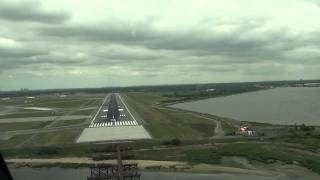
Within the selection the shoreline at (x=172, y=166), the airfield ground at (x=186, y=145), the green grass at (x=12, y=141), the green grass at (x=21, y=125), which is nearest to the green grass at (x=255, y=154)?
the airfield ground at (x=186, y=145)

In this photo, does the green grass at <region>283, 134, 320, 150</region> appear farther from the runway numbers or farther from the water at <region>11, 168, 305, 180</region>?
the runway numbers

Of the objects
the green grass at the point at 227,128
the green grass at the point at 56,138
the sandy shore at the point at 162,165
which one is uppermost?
the green grass at the point at 56,138

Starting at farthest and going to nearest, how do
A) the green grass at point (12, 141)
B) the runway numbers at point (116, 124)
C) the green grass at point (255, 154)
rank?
the runway numbers at point (116, 124), the green grass at point (12, 141), the green grass at point (255, 154)

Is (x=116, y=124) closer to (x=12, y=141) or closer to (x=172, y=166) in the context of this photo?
(x=12, y=141)

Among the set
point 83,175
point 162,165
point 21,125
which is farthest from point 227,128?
point 21,125

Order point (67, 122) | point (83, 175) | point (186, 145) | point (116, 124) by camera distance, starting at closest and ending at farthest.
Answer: point (83, 175)
point (186, 145)
point (116, 124)
point (67, 122)

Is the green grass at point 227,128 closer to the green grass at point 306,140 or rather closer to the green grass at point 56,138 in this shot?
the green grass at point 306,140

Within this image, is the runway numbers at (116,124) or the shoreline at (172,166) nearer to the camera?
the shoreline at (172,166)
